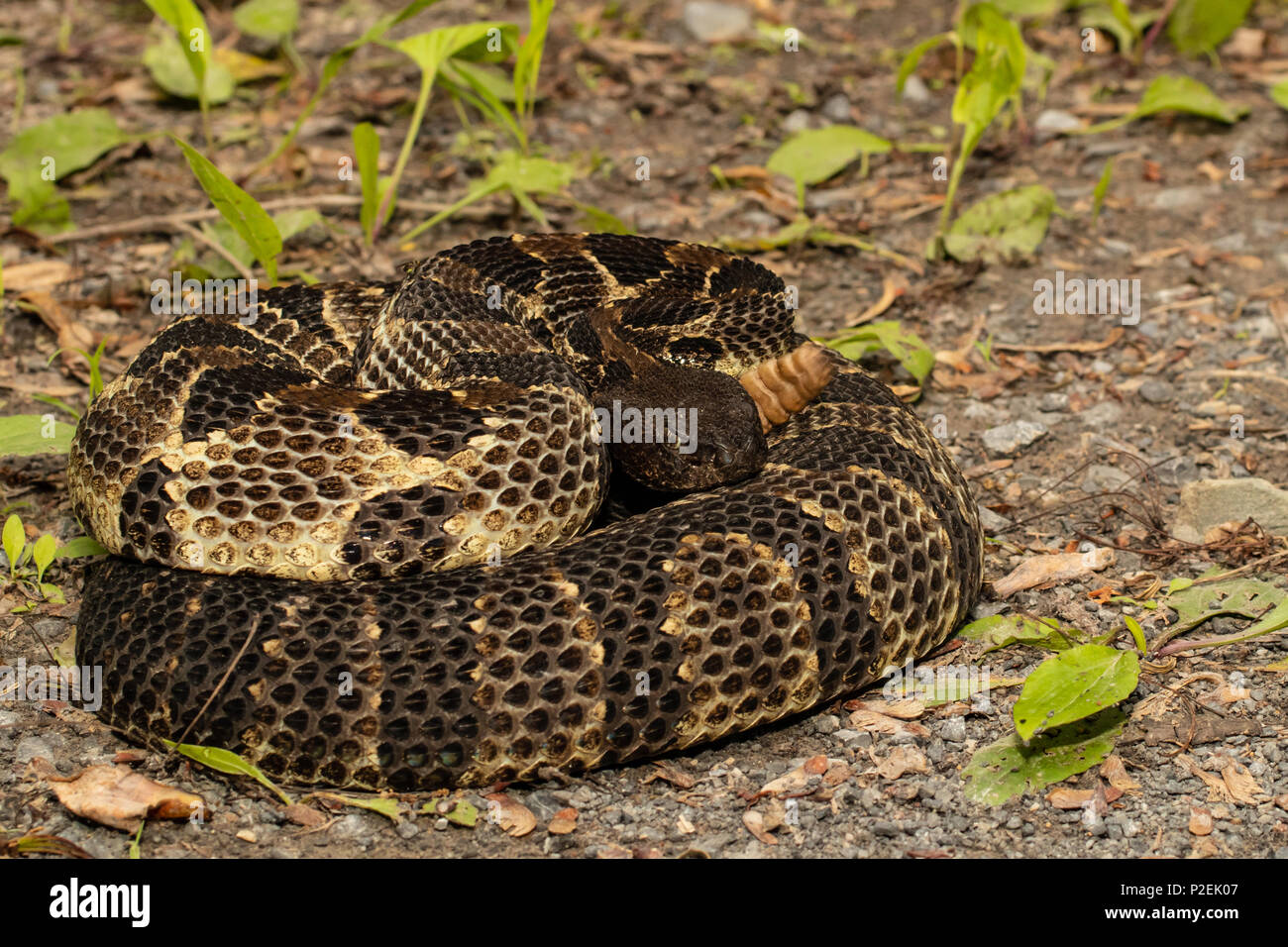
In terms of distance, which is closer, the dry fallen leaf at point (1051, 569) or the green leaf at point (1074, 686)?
the green leaf at point (1074, 686)

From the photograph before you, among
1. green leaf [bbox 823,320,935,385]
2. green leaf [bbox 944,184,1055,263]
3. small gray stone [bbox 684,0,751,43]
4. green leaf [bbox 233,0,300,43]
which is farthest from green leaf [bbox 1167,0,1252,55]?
green leaf [bbox 233,0,300,43]

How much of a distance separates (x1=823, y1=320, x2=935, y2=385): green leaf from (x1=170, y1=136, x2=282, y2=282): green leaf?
2749mm

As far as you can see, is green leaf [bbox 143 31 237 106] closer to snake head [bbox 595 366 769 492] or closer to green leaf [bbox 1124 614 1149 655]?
snake head [bbox 595 366 769 492]

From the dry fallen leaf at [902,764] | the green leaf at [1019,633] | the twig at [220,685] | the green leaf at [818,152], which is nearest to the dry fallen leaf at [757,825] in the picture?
the dry fallen leaf at [902,764]

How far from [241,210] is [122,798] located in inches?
114

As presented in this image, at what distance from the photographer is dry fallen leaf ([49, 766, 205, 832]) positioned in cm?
388

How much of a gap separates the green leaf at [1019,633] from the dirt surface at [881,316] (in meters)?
0.06

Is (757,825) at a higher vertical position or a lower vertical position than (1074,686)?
lower

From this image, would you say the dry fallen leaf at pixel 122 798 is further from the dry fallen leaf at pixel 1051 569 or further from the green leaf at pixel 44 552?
the dry fallen leaf at pixel 1051 569

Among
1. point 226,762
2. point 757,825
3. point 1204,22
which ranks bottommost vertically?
point 757,825

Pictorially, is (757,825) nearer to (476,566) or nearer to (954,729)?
(954,729)

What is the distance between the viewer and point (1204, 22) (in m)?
9.91

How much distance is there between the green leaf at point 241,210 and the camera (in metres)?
5.43

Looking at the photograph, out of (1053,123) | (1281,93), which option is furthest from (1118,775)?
(1281,93)
